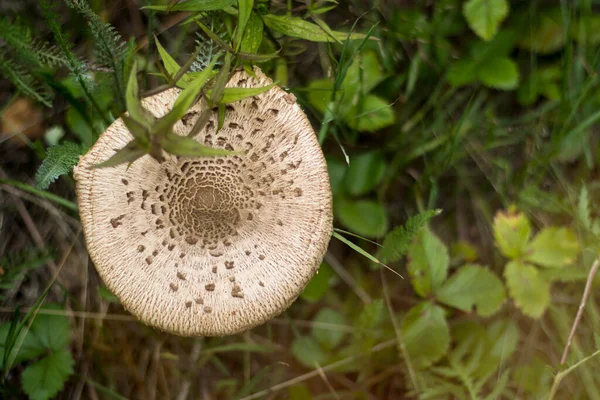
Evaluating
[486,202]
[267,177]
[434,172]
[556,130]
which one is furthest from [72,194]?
[556,130]

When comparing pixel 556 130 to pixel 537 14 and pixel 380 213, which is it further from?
pixel 380 213

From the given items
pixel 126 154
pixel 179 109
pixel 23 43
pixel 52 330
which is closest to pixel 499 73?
pixel 179 109

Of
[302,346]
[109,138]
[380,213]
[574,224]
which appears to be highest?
[109,138]

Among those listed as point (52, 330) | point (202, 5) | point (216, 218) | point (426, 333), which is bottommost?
point (426, 333)

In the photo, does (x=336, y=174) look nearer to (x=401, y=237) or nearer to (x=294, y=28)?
(x=401, y=237)

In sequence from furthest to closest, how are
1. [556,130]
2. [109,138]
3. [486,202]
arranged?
1. [486,202]
2. [556,130]
3. [109,138]

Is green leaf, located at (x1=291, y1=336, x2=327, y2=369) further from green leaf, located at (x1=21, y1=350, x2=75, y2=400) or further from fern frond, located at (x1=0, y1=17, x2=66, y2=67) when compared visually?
fern frond, located at (x1=0, y1=17, x2=66, y2=67)
